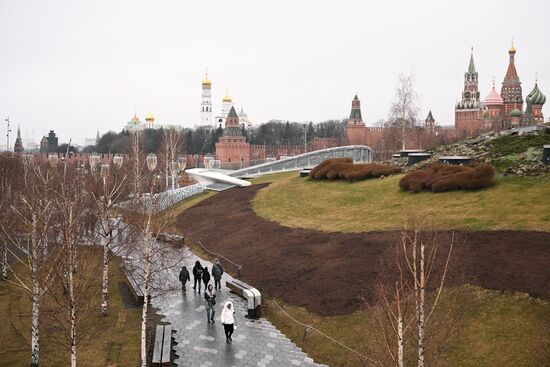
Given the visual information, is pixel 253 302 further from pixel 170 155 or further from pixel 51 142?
pixel 51 142

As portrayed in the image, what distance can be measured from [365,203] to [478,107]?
88620 millimetres

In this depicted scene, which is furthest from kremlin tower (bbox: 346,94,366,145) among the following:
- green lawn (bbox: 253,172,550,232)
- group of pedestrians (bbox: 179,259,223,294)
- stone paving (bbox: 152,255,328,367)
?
stone paving (bbox: 152,255,328,367)

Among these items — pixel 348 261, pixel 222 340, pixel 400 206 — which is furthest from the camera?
pixel 400 206

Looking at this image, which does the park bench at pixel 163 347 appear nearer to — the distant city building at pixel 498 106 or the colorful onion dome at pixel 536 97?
the distant city building at pixel 498 106

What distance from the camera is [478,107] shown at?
4063 inches

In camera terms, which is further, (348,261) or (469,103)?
(469,103)

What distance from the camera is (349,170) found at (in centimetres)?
2914

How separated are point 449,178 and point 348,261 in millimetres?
6571

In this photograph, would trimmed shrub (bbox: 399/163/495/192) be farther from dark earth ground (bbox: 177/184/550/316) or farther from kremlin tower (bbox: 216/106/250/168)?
kremlin tower (bbox: 216/106/250/168)

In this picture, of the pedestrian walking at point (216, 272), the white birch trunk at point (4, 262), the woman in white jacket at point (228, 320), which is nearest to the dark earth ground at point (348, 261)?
the pedestrian walking at point (216, 272)

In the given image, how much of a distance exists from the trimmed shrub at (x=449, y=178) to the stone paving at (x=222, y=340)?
941 centimetres

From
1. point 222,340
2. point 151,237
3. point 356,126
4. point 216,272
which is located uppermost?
point 356,126

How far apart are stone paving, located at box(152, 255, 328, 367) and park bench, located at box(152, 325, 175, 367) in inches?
13.8

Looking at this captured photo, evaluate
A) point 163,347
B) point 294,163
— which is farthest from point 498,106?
point 163,347
